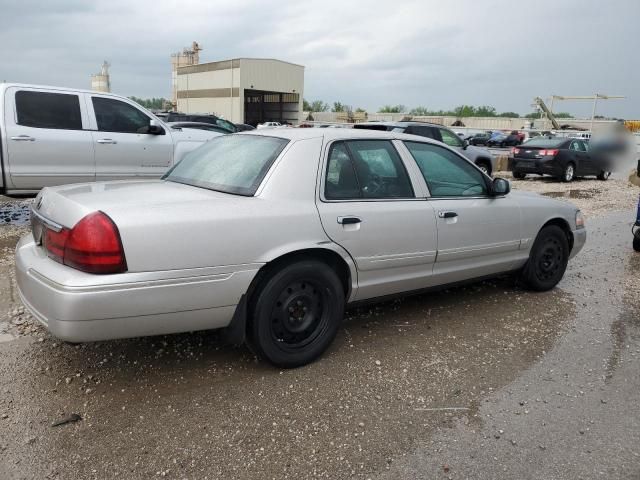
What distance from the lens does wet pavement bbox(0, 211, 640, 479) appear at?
255 centimetres

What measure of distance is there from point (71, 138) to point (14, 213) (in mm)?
2132

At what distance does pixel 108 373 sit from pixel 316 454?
1.50 metres

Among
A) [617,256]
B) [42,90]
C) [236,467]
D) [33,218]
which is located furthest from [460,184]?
[42,90]

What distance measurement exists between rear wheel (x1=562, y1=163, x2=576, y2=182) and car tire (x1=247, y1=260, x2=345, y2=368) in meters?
14.6

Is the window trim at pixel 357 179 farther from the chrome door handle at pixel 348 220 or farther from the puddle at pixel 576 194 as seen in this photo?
the puddle at pixel 576 194

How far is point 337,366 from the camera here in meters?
3.52

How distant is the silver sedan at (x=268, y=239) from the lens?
8.98 feet

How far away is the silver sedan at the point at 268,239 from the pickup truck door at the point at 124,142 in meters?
3.74

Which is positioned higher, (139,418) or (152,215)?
(152,215)

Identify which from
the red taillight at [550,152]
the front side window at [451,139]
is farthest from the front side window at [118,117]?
the red taillight at [550,152]

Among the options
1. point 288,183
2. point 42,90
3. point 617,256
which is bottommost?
point 617,256

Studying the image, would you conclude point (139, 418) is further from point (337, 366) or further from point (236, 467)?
point (337, 366)

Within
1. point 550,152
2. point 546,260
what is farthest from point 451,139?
point 546,260

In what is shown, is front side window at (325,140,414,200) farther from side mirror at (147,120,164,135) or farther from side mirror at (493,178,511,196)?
side mirror at (147,120,164,135)
